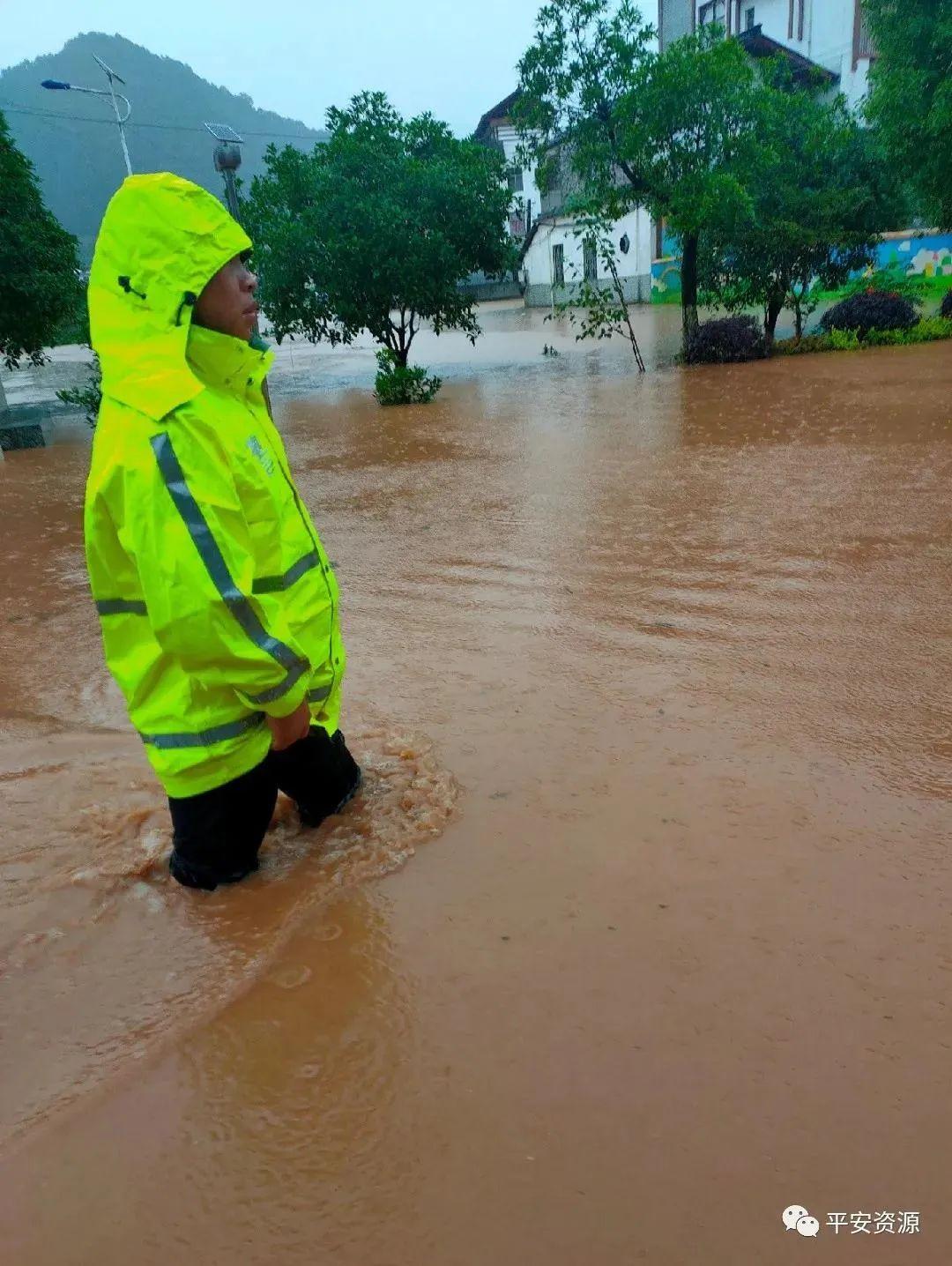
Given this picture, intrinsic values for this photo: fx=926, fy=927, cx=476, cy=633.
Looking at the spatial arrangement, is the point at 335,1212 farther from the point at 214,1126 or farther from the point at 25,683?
the point at 25,683

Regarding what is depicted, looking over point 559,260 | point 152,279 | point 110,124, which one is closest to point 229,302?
point 152,279

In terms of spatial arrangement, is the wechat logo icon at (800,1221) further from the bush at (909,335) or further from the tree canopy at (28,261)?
the bush at (909,335)

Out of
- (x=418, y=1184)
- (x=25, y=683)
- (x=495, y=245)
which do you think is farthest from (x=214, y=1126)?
(x=495, y=245)

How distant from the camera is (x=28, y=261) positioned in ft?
43.0

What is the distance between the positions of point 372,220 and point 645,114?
Answer: 4.26 meters

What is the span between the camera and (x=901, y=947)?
2.27 meters

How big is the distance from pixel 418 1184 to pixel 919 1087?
3.37ft

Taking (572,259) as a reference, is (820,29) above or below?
above

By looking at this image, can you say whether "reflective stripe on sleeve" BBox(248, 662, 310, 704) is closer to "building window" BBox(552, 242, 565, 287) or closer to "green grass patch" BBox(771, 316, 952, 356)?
"green grass patch" BBox(771, 316, 952, 356)

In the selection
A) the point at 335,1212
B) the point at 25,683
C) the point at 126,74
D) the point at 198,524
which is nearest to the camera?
the point at 335,1212

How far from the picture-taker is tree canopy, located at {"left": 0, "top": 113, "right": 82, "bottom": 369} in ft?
42.2

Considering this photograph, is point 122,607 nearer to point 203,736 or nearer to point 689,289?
point 203,736

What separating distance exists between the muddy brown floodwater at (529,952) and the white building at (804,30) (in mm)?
27523

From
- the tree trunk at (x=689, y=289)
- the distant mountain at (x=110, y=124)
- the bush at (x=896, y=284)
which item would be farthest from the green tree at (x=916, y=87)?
the distant mountain at (x=110, y=124)
